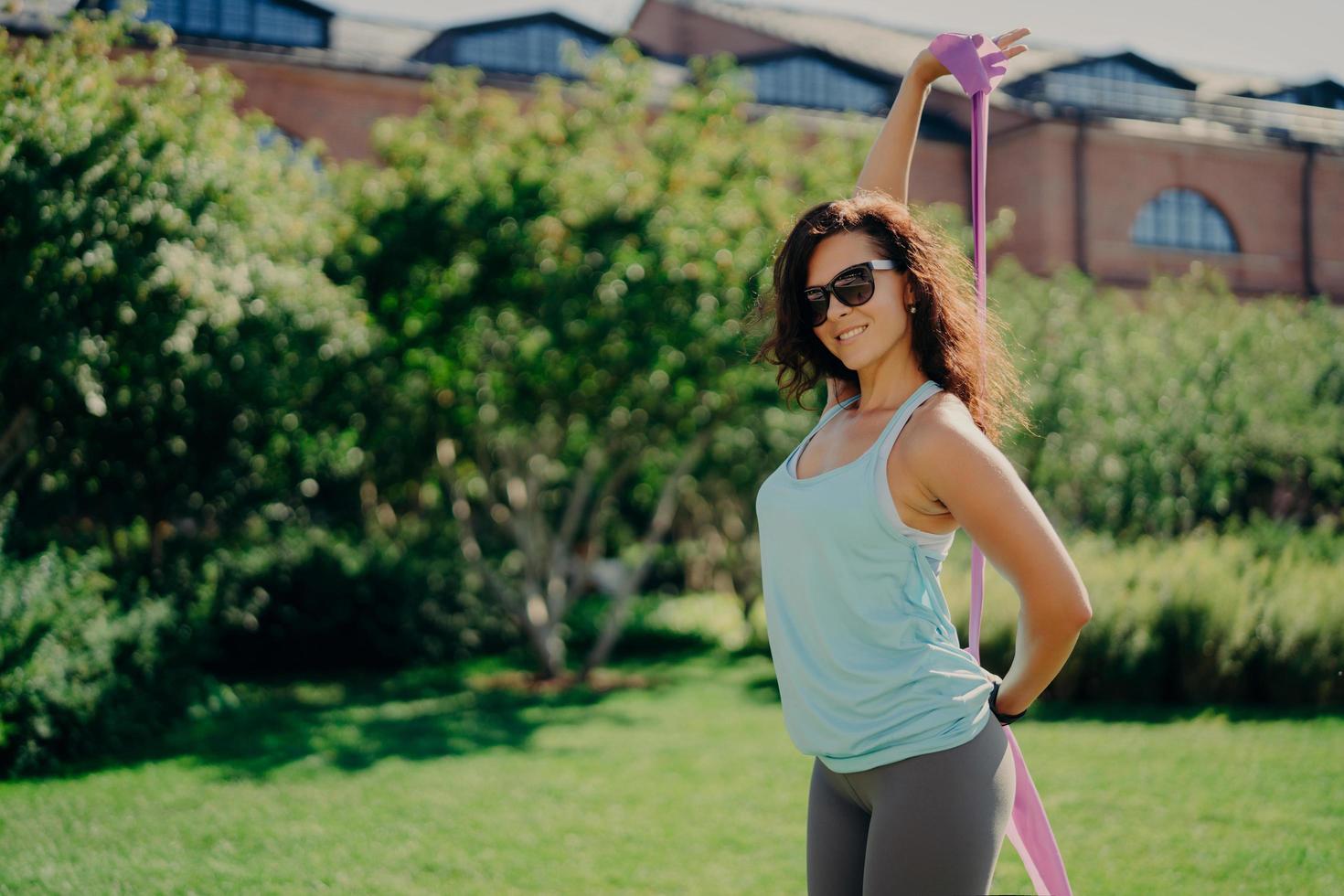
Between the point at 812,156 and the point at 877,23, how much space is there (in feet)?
71.2

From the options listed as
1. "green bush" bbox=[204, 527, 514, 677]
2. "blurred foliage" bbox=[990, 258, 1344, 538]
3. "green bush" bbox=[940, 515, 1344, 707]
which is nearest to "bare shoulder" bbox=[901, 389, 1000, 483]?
"green bush" bbox=[940, 515, 1344, 707]

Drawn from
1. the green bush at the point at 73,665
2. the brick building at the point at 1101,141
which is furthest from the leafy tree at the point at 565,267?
the brick building at the point at 1101,141

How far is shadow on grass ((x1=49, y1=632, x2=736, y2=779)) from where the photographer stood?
321 inches

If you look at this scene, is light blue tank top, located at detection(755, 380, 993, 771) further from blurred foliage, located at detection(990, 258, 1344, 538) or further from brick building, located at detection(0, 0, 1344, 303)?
brick building, located at detection(0, 0, 1344, 303)

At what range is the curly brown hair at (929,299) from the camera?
2213mm

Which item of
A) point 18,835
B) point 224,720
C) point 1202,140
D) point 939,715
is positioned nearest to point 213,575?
point 224,720

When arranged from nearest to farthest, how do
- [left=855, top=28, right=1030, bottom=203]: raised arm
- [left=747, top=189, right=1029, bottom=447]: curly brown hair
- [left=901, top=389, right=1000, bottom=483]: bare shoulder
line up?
[left=901, top=389, right=1000, bottom=483]: bare shoulder → [left=747, top=189, right=1029, bottom=447]: curly brown hair → [left=855, top=28, right=1030, bottom=203]: raised arm

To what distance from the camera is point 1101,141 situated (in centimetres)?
2494

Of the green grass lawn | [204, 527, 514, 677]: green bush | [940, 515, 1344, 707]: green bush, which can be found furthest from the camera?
[204, 527, 514, 677]: green bush

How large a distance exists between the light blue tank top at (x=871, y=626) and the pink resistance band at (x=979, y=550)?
0.13 m

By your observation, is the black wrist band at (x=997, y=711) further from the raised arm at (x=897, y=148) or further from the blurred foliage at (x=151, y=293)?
the blurred foliage at (x=151, y=293)

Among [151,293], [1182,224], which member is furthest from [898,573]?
[1182,224]

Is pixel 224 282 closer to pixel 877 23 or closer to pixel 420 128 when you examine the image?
pixel 420 128

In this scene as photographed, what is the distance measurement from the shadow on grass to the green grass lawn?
0.16 ft
